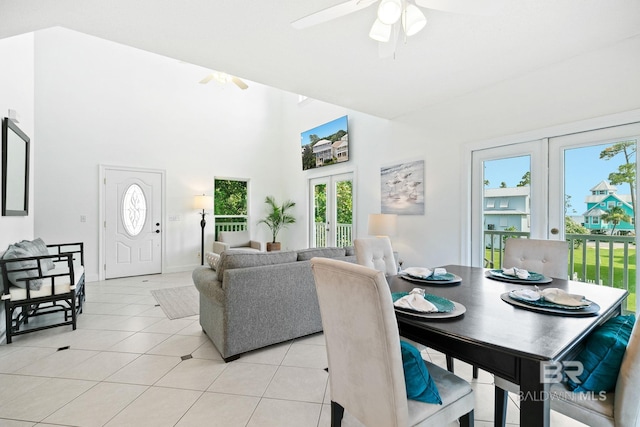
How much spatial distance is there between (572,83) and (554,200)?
110 cm

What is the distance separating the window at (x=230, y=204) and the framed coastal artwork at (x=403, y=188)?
3.49 metres

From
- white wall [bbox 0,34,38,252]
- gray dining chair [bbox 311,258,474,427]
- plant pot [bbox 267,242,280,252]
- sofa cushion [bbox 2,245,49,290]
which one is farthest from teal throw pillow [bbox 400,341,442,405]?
plant pot [bbox 267,242,280,252]

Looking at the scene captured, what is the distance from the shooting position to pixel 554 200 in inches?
112

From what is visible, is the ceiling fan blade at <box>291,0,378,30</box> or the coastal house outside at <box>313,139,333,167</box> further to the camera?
the coastal house outside at <box>313,139,333,167</box>

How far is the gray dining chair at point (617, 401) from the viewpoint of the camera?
99 centimetres

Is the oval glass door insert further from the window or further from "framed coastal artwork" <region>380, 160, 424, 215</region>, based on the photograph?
"framed coastal artwork" <region>380, 160, 424, 215</region>

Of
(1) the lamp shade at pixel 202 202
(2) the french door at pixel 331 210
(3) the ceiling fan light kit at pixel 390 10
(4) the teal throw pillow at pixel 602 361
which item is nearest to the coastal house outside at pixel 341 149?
(2) the french door at pixel 331 210

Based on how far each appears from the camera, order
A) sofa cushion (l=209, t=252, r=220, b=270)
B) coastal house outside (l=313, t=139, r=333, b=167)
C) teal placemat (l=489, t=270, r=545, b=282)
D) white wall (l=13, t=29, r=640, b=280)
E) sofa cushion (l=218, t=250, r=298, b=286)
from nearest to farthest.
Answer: teal placemat (l=489, t=270, r=545, b=282), sofa cushion (l=218, t=250, r=298, b=286), sofa cushion (l=209, t=252, r=220, b=270), white wall (l=13, t=29, r=640, b=280), coastal house outside (l=313, t=139, r=333, b=167)

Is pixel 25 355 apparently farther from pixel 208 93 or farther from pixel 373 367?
pixel 208 93

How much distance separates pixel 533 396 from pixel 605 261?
259 centimetres

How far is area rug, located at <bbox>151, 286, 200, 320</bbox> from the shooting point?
341cm

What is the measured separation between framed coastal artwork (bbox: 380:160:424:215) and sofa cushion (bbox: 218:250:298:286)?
2.37 meters

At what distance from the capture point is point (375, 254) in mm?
2299

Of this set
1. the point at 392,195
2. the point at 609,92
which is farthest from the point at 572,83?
the point at 392,195
